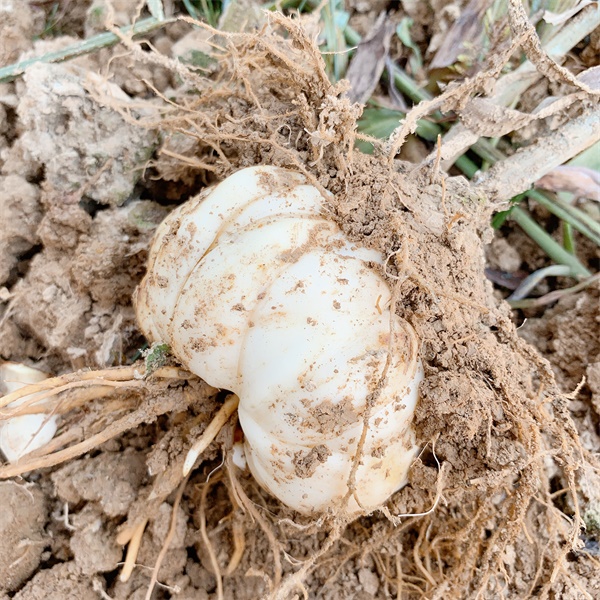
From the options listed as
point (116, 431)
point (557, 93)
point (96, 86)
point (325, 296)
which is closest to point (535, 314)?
point (557, 93)

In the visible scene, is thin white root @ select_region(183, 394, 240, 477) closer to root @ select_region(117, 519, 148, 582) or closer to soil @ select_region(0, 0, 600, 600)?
soil @ select_region(0, 0, 600, 600)

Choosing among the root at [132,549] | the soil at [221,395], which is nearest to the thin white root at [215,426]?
the soil at [221,395]

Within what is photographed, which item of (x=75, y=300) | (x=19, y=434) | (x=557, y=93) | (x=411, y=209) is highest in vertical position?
(x=557, y=93)

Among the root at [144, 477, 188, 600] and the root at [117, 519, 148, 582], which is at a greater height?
the root at [144, 477, 188, 600]

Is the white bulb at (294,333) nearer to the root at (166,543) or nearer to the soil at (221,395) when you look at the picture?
the soil at (221,395)

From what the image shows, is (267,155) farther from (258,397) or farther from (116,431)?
(116,431)

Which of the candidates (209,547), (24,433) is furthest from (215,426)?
(24,433)

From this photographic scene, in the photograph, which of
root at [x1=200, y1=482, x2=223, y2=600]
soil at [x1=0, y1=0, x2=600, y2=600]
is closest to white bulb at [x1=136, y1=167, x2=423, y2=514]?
soil at [x1=0, y1=0, x2=600, y2=600]
